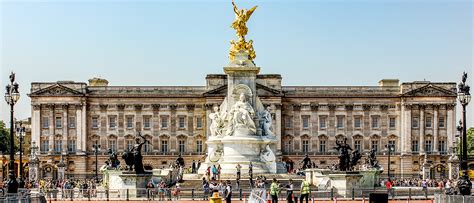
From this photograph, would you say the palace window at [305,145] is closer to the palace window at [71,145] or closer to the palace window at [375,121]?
the palace window at [375,121]

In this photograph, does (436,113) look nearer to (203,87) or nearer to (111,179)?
(203,87)

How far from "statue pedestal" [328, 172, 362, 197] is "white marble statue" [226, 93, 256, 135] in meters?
7.34

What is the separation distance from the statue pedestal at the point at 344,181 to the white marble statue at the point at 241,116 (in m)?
7.34

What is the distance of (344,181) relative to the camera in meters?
45.5

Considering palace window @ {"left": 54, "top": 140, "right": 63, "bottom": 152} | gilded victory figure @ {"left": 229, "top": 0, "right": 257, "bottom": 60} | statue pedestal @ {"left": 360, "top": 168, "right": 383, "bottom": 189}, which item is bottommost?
statue pedestal @ {"left": 360, "top": 168, "right": 383, "bottom": 189}

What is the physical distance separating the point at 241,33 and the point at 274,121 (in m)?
Answer: 56.2

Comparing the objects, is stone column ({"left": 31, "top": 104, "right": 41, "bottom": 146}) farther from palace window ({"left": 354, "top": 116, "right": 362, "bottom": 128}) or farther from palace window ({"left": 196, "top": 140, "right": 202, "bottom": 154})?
palace window ({"left": 354, "top": 116, "right": 362, "bottom": 128})

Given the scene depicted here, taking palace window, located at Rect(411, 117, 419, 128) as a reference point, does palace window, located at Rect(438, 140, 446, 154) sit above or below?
below

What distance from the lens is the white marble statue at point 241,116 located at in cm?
5147

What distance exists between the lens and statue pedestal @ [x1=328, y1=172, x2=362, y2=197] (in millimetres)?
45281

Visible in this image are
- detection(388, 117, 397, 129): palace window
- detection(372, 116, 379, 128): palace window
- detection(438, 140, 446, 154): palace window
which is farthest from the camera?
detection(372, 116, 379, 128): palace window

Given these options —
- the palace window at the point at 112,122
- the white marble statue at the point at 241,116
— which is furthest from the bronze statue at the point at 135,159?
the palace window at the point at 112,122

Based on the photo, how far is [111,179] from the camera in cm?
4744

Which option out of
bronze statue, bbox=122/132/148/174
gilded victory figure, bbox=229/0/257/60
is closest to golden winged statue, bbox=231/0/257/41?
gilded victory figure, bbox=229/0/257/60
